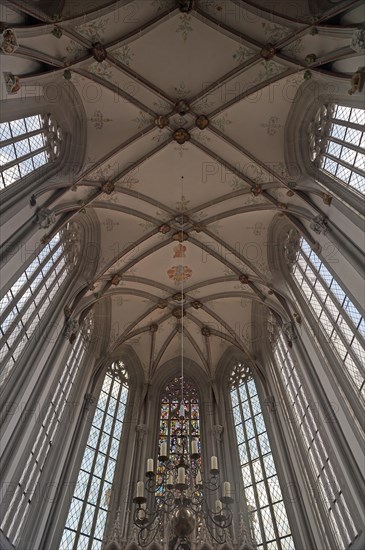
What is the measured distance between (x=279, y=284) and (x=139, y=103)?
769 centimetres

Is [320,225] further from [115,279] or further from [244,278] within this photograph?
[115,279]

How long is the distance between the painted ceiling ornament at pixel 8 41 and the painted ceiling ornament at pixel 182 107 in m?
5.27

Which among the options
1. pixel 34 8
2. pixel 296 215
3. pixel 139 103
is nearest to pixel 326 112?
pixel 296 215

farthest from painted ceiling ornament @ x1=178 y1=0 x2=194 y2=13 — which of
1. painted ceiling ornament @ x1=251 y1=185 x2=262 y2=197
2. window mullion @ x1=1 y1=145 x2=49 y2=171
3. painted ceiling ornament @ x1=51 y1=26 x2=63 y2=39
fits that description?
painted ceiling ornament @ x1=251 y1=185 x2=262 y2=197

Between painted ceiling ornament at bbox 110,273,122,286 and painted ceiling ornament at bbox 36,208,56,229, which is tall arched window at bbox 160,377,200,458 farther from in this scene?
painted ceiling ornament at bbox 36,208,56,229

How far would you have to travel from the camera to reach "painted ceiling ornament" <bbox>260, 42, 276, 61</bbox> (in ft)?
41.8

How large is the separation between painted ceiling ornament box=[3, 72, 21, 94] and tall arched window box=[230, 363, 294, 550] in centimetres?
1304

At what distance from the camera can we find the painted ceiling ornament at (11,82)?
10.9m

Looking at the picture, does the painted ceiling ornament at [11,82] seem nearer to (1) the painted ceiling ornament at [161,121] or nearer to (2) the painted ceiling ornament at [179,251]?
(1) the painted ceiling ornament at [161,121]

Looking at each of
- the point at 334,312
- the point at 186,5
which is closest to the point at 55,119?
the point at 186,5

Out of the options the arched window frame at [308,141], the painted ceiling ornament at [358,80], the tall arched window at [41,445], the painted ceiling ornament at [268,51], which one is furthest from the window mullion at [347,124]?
the tall arched window at [41,445]

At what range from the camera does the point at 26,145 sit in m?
12.4

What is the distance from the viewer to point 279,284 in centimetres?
1672

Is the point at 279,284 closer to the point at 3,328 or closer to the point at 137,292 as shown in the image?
the point at 137,292
